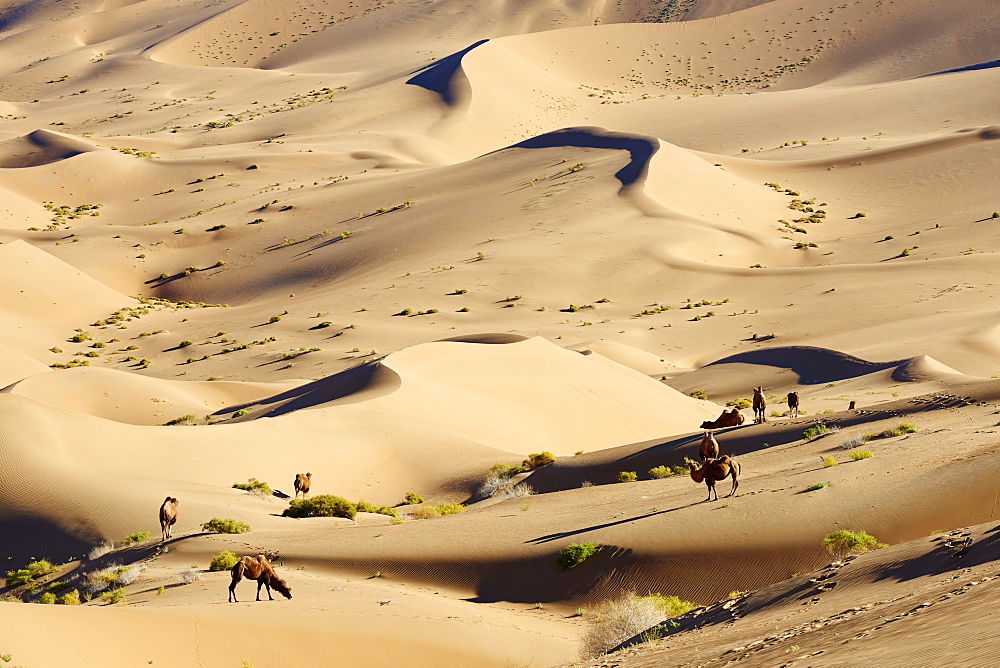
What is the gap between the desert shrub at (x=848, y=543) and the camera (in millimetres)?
12148

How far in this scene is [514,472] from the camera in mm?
22344

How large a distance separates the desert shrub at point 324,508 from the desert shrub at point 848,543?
9.76 meters

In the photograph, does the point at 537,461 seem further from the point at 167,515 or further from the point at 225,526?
the point at 167,515

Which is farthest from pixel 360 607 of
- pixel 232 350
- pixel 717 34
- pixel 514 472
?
pixel 717 34

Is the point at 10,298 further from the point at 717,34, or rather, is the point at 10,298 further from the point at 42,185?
the point at 717,34

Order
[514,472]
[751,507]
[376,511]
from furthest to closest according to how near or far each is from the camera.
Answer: [514,472]
[376,511]
[751,507]

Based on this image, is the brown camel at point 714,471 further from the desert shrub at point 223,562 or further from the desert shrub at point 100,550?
the desert shrub at point 100,550

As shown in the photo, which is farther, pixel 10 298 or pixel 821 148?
pixel 821 148

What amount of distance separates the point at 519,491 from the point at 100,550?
7.89 metres

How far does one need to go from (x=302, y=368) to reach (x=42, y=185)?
4487 cm

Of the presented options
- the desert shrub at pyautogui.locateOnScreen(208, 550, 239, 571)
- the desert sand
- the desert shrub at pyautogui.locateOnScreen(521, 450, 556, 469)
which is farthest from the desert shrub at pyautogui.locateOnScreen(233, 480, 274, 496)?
the desert shrub at pyautogui.locateOnScreen(208, 550, 239, 571)

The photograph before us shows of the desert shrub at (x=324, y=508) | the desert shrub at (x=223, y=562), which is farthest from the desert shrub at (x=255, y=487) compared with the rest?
the desert shrub at (x=223, y=562)

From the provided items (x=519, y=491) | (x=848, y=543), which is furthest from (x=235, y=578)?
(x=519, y=491)

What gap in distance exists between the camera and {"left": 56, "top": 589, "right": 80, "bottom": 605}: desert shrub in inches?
573
